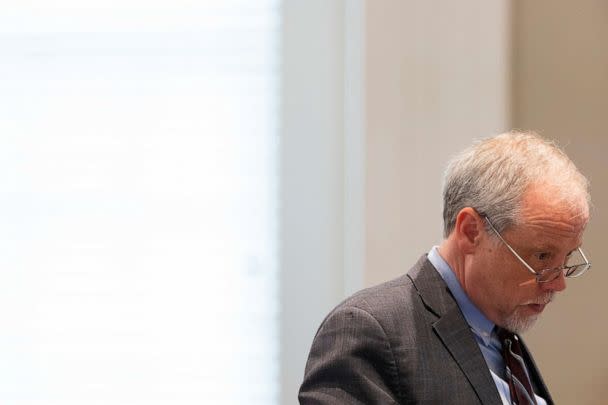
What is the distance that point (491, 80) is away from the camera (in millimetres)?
2881

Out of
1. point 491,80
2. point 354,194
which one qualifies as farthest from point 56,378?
point 491,80

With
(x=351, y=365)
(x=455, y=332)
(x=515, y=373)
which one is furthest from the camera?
(x=515, y=373)

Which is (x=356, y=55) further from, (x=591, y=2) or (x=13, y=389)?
(x=13, y=389)

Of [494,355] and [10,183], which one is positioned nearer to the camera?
[494,355]

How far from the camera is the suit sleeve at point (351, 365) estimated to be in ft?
5.97

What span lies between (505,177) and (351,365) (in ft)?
1.47

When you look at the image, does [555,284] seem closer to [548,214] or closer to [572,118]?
[548,214]

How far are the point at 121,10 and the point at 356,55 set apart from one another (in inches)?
27.4

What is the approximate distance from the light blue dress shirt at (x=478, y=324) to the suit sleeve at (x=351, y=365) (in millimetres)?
216

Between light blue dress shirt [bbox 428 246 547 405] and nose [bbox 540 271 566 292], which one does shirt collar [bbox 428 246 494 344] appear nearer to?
light blue dress shirt [bbox 428 246 547 405]

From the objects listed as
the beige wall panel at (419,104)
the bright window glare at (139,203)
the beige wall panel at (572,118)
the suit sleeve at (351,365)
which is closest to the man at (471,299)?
the suit sleeve at (351,365)

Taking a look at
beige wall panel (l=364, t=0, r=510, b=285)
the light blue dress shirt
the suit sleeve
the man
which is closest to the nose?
the man

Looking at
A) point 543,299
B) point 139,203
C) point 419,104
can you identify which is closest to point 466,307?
point 543,299

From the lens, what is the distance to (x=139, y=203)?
307 centimetres
